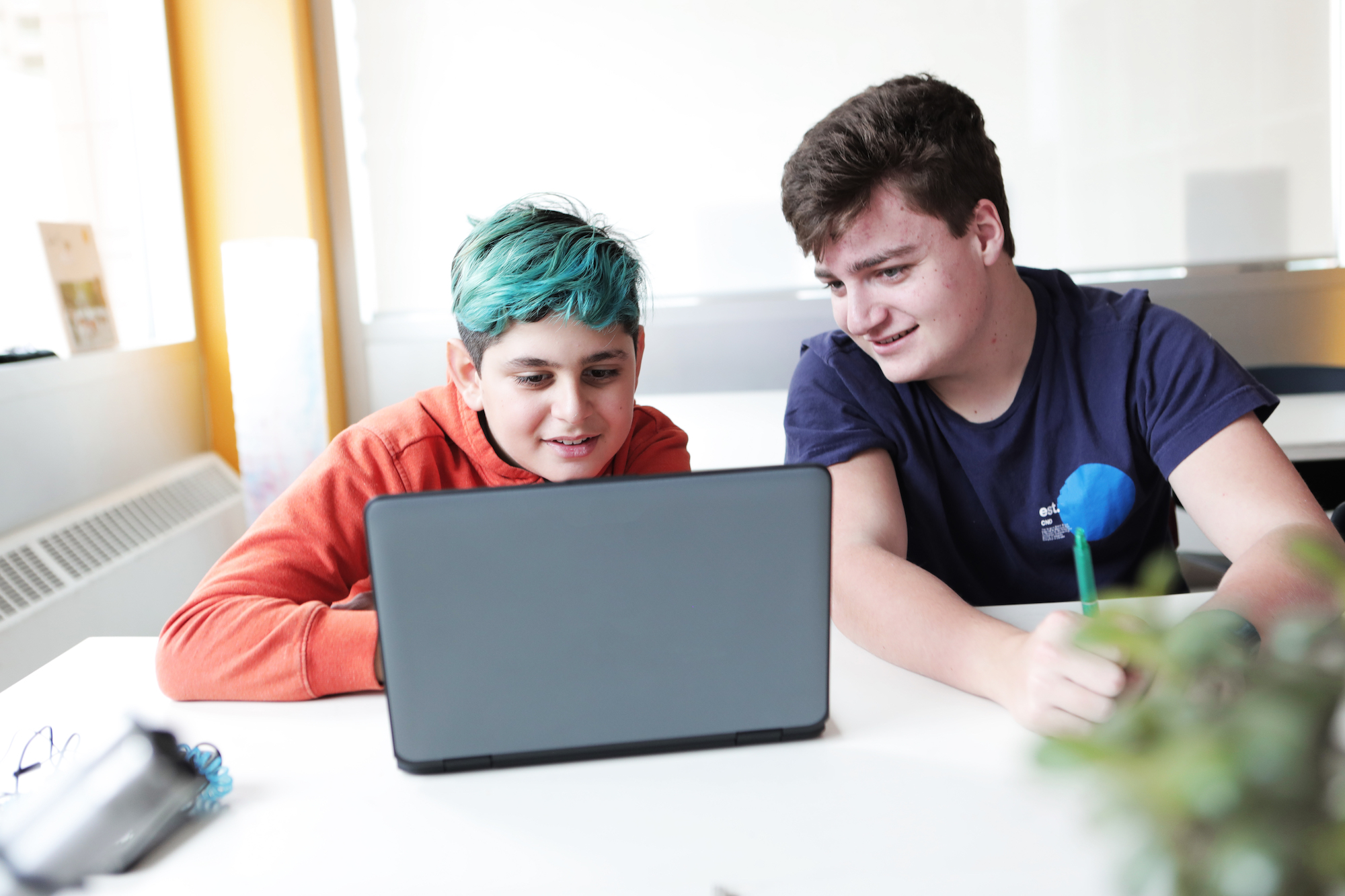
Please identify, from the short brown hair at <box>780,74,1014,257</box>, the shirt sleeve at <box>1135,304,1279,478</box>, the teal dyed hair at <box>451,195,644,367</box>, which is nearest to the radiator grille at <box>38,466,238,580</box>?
the teal dyed hair at <box>451,195,644,367</box>

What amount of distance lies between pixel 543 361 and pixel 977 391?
0.62 m

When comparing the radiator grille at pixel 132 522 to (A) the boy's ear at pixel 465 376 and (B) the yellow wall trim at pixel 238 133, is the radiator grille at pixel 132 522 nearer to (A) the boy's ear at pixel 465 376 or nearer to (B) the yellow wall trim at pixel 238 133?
(B) the yellow wall trim at pixel 238 133

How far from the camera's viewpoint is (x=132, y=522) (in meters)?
2.52

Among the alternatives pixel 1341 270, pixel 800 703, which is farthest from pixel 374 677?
pixel 1341 270

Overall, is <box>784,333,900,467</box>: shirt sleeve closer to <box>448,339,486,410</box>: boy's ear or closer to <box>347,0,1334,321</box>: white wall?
<box>448,339,486,410</box>: boy's ear

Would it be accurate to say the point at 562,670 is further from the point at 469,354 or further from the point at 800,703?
the point at 469,354

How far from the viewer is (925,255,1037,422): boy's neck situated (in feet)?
4.57

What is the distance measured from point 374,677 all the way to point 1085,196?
2.77 meters

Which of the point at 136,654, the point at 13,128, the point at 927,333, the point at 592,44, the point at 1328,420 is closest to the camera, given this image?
the point at 136,654

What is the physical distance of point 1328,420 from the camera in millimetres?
2154

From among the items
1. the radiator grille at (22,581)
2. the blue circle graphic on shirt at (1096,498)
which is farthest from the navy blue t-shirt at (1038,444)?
the radiator grille at (22,581)

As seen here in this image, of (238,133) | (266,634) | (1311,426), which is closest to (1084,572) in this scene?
(266,634)

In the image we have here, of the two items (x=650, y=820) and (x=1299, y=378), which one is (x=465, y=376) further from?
(x=1299, y=378)

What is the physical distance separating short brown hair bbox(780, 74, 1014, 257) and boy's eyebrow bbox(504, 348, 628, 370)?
0.32 metres
